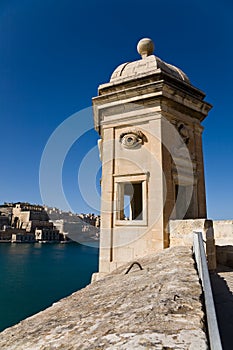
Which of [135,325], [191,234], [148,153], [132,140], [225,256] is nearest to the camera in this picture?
[135,325]

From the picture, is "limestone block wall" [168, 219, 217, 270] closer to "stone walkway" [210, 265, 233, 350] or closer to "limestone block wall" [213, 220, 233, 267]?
"stone walkway" [210, 265, 233, 350]

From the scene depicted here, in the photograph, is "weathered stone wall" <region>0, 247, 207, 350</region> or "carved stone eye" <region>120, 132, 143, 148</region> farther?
"carved stone eye" <region>120, 132, 143, 148</region>

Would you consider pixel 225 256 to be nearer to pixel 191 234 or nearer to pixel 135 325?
pixel 191 234

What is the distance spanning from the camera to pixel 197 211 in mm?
6246

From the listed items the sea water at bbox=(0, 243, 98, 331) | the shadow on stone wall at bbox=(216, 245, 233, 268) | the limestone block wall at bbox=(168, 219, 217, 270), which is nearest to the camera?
the limestone block wall at bbox=(168, 219, 217, 270)

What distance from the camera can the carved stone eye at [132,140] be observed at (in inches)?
229

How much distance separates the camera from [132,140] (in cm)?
582

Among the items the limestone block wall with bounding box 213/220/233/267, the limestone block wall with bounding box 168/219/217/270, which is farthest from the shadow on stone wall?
the limestone block wall with bounding box 168/219/217/270

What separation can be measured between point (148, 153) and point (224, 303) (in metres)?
3.63

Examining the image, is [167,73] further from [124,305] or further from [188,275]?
[124,305]

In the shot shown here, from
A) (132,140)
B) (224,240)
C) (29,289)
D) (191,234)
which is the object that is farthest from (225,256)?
(29,289)

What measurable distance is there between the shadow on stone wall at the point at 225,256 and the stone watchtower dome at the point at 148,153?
1142mm

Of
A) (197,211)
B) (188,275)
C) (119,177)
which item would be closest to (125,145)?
(119,177)

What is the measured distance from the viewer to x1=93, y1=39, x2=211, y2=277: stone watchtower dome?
539 centimetres
